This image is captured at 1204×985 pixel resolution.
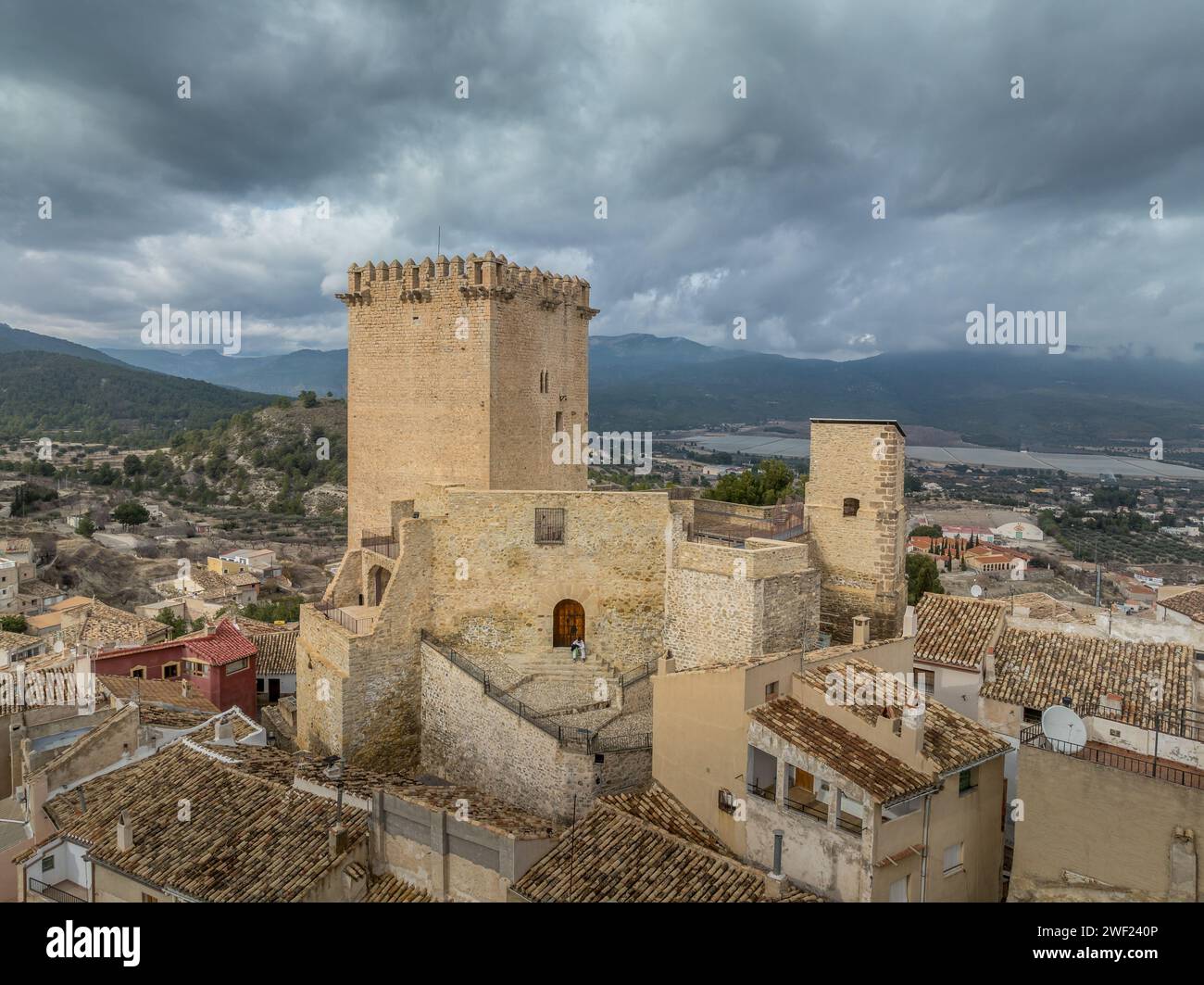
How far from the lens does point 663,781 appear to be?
15.8 meters

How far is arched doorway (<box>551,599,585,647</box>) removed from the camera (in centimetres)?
1981

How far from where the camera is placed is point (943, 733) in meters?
14.4

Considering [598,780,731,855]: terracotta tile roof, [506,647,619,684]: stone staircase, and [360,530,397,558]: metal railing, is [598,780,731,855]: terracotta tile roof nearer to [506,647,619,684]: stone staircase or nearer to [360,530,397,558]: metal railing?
[506,647,619,684]: stone staircase

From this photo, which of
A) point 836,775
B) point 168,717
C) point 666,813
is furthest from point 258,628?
point 836,775

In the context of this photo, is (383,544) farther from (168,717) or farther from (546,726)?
(546,726)

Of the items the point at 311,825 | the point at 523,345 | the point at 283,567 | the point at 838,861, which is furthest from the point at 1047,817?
the point at 283,567

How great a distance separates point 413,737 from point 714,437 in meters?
176

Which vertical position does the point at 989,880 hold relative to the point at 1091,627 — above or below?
below

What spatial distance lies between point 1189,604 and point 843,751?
23.4 meters

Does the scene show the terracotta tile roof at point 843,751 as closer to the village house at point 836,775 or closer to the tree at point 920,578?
the village house at point 836,775

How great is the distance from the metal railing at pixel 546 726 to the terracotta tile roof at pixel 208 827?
13.7ft

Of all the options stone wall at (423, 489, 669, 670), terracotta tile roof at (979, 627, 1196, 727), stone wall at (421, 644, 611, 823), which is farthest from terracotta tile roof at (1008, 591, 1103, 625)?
stone wall at (421, 644, 611, 823)

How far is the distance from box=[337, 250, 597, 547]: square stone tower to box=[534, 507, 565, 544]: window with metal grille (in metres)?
2.09

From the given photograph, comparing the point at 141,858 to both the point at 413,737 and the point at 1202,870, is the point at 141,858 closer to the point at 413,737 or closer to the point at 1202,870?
the point at 413,737
